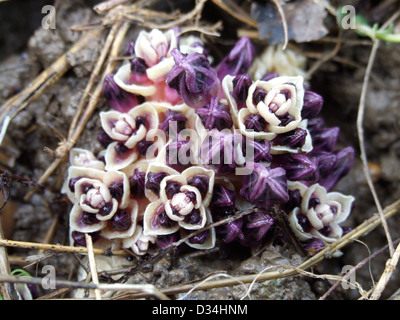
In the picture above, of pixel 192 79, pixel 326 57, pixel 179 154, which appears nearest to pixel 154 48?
pixel 192 79

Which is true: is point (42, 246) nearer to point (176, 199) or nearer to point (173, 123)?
point (176, 199)

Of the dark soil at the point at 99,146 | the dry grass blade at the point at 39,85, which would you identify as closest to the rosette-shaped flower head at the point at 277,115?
the dark soil at the point at 99,146

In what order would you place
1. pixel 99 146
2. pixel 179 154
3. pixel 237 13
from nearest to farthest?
pixel 179 154
pixel 99 146
pixel 237 13

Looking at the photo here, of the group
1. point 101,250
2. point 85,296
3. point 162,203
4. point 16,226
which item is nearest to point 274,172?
point 162,203

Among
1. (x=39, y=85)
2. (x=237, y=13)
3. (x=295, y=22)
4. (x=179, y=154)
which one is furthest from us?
(x=237, y=13)

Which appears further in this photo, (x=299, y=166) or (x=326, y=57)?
(x=326, y=57)

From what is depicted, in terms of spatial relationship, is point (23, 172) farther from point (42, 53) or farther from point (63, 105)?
point (42, 53)

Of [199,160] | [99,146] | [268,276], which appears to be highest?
[199,160]
